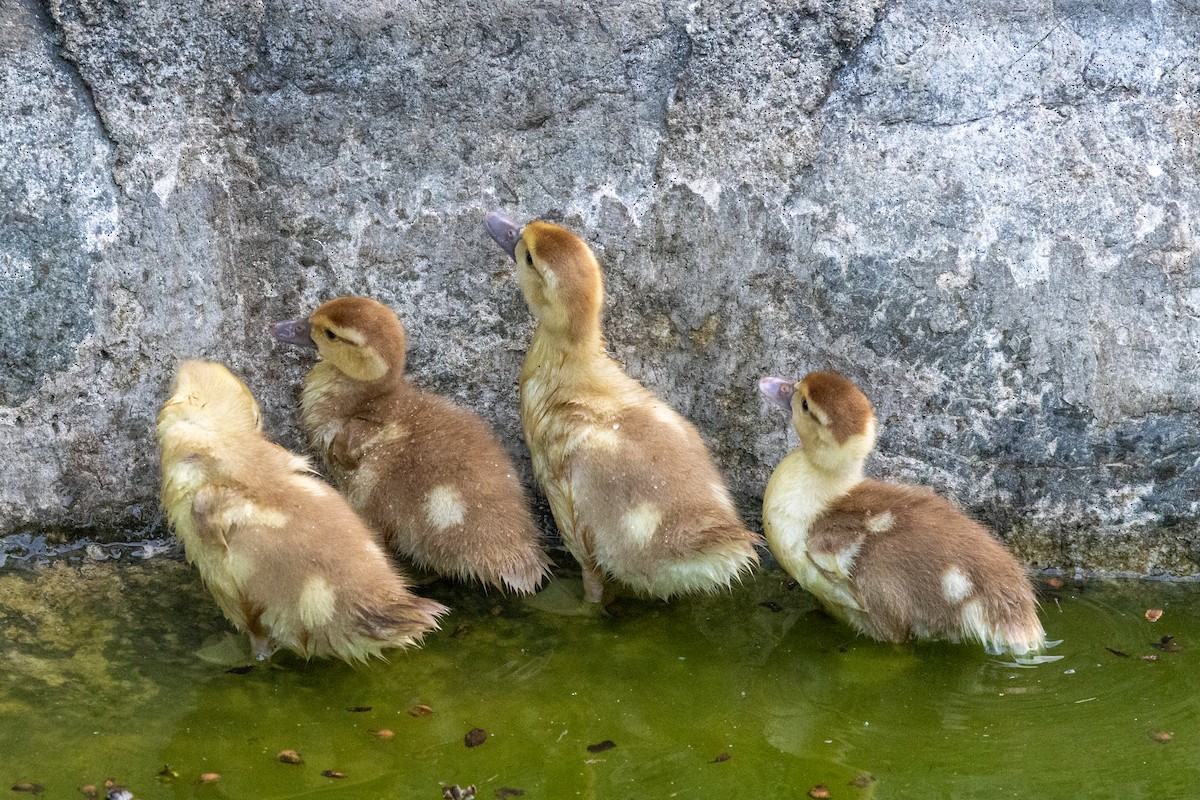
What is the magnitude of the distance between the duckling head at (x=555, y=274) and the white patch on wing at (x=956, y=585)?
1236 mm

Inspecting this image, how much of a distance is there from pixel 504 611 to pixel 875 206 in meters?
1.69

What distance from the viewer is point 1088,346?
4.16 metres

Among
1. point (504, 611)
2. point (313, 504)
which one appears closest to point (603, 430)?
point (504, 611)

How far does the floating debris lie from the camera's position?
12.4 feet

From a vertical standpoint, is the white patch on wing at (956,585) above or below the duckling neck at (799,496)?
below

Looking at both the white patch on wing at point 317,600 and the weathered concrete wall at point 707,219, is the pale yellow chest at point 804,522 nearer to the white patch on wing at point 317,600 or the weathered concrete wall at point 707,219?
the weathered concrete wall at point 707,219

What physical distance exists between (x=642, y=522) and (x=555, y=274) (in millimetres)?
760

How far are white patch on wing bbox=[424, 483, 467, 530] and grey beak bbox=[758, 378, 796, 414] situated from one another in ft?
3.11

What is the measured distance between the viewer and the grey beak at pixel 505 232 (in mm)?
3967

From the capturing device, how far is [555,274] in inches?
151

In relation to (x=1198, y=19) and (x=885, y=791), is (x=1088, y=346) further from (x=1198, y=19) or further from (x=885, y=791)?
(x=885, y=791)

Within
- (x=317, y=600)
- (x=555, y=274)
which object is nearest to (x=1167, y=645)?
(x=555, y=274)

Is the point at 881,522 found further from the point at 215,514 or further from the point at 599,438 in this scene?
the point at 215,514

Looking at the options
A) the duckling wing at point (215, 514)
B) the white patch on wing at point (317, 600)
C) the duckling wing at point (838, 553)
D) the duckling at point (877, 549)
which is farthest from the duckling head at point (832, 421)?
the duckling wing at point (215, 514)
